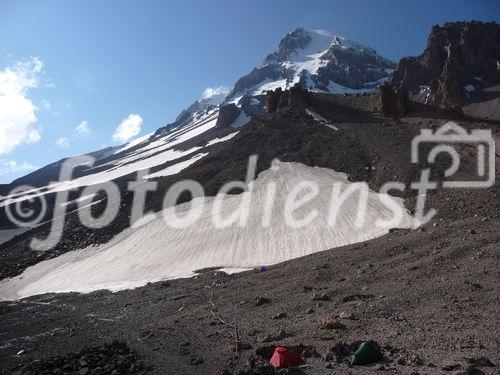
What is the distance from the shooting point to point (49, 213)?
79312mm

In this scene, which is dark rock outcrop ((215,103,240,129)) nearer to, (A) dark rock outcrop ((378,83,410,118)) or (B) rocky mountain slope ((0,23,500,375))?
(A) dark rock outcrop ((378,83,410,118))

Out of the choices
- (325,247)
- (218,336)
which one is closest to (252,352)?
(218,336)

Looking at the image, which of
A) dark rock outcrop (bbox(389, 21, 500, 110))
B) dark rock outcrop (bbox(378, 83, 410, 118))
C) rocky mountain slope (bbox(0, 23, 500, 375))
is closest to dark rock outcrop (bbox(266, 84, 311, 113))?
dark rock outcrop (bbox(378, 83, 410, 118))

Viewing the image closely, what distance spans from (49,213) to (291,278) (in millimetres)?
67614

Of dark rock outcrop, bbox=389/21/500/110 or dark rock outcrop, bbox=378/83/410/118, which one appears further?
dark rock outcrop, bbox=389/21/500/110

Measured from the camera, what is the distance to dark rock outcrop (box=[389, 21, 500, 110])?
119 m

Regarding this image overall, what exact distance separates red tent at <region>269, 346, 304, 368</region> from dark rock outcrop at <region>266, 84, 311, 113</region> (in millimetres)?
52628

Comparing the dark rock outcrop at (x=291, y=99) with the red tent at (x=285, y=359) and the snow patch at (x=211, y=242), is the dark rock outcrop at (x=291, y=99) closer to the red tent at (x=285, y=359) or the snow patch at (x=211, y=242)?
the snow patch at (x=211, y=242)

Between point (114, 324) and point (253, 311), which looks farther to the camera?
point (114, 324)

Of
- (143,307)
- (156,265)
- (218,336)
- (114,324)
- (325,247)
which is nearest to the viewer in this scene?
(218,336)

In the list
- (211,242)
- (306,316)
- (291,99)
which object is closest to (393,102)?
(291,99)

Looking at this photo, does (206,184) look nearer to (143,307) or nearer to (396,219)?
(396,219)

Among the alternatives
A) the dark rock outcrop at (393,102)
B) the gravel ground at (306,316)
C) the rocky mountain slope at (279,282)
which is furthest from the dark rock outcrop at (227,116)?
the gravel ground at (306,316)

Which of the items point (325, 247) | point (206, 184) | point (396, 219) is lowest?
point (325, 247)
